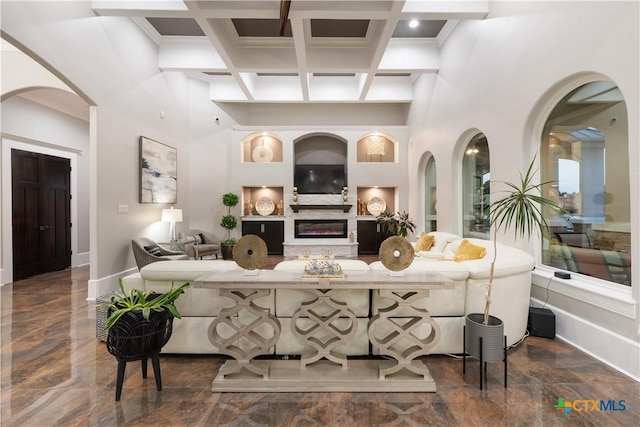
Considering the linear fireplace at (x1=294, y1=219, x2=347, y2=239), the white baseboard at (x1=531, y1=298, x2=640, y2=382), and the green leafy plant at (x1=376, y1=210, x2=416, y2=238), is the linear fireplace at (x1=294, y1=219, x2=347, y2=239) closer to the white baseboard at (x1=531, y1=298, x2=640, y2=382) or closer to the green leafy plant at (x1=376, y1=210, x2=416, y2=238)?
the green leafy plant at (x1=376, y1=210, x2=416, y2=238)

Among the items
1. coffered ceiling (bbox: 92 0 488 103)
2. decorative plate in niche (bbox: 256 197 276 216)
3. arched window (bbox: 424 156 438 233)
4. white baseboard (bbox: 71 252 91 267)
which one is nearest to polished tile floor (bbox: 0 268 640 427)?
coffered ceiling (bbox: 92 0 488 103)

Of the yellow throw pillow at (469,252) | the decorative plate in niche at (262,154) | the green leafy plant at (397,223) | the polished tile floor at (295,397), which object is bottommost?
the polished tile floor at (295,397)

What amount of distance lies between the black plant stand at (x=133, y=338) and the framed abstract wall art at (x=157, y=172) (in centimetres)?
403

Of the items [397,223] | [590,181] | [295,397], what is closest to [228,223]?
[397,223]

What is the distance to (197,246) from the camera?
6238mm

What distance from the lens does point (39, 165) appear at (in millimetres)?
5770

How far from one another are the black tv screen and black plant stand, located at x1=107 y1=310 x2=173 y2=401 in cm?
625

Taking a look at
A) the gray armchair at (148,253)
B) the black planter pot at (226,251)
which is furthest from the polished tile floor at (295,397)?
the black planter pot at (226,251)

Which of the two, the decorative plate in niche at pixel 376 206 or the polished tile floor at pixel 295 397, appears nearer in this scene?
the polished tile floor at pixel 295 397

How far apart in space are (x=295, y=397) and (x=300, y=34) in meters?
4.40

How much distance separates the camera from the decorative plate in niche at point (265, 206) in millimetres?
8102

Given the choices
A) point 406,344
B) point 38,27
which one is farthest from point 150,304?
point 38,27

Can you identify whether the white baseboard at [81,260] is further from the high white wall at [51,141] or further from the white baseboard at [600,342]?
the white baseboard at [600,342]

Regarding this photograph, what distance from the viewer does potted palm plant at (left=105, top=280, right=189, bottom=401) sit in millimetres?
1899
